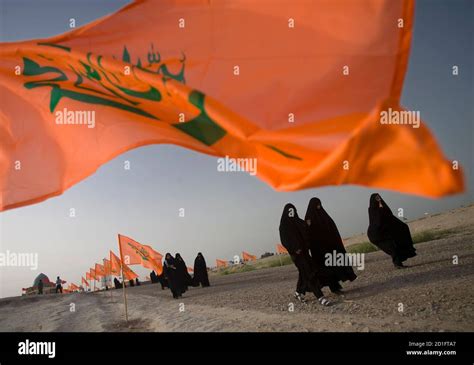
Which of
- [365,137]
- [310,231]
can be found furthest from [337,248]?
[365,137]

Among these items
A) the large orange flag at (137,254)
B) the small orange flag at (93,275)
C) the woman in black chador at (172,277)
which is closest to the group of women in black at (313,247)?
the large orange flag at (137,254)

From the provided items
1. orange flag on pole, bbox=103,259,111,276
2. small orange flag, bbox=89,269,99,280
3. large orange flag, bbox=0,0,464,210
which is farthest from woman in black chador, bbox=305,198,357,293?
small orange flag, bbox=89,269,99,280

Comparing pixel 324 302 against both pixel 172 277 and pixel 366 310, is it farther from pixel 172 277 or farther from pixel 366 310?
pixel 172 277

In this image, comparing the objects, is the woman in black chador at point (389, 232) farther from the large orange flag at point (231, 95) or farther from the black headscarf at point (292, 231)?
the large orange flag at point (231, 95)

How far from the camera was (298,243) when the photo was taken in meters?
5.90

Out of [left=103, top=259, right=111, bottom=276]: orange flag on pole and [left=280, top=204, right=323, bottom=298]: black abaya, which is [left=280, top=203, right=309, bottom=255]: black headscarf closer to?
[left=280, top=204, right=323, bottom=298]: black abaya

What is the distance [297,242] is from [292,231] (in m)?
0.18

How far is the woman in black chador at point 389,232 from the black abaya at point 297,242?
1.92m

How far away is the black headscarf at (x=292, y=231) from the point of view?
233 inches

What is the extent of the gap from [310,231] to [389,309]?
6.10 ft

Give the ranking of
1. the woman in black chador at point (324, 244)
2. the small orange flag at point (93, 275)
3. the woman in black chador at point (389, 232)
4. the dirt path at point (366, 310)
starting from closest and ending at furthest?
the dirt path at point (366, 310)
the woman in black chador at point (324, 244)
the woman in black chador at point (389, 232)
the small orange flag at point (93, 275)

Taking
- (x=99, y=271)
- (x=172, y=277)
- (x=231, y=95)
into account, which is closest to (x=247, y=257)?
(x=99, y=271)

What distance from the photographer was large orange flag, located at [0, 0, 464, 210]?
2.17 m
